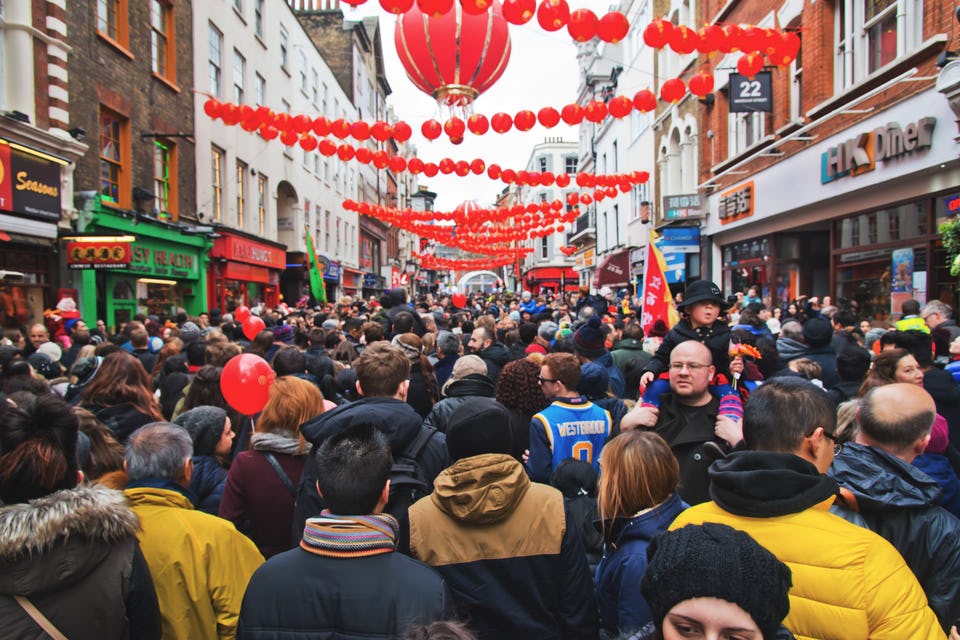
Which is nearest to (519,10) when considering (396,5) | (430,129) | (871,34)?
(396,5)

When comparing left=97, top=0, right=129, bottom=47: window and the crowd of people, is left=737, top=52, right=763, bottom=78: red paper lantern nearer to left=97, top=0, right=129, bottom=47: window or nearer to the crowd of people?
the crowd of people

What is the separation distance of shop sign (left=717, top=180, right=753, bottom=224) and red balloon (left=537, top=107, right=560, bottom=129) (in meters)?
7.47

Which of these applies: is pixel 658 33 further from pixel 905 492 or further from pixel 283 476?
pixel 283 476

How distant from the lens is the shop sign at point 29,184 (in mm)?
9523

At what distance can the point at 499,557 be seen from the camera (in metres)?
2.50

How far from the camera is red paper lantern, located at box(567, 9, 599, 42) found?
7.06 metres

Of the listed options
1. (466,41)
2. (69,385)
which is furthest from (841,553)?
(466,41)

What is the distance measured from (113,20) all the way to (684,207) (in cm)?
1587

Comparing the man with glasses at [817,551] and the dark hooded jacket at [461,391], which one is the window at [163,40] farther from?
the man with glasses at [817,551]

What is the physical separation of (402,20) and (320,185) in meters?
23.9

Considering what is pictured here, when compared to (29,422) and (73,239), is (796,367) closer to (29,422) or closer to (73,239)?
(29,422)

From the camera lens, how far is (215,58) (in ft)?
60.5

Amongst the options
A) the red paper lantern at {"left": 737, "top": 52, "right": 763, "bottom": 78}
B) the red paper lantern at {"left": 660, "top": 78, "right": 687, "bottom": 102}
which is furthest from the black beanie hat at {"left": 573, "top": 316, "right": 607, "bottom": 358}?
the red paper lantern at {"left": 737, "top": 52, "right": 763, "bottom": 78}

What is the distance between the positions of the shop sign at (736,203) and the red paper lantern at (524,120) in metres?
7.54
